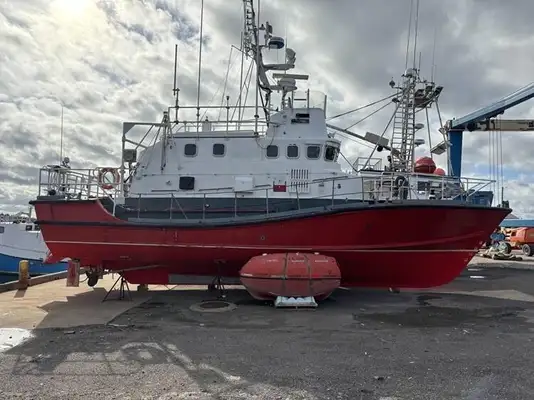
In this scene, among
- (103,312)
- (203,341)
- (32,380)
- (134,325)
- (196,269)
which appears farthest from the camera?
(196,269)

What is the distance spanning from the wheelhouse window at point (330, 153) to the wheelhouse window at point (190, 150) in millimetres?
2936

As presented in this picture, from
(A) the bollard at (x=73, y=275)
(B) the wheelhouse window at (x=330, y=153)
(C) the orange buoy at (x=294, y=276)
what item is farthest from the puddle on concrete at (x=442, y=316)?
(A) the bollard at (x=73, y=275)

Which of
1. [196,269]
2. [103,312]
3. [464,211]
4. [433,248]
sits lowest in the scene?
[103,312]

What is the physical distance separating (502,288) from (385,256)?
440 centimetres

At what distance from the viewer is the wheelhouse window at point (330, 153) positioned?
32.0 ft

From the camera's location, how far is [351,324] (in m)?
6.75

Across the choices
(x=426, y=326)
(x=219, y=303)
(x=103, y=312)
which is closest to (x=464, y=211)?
(x=426, y=326)

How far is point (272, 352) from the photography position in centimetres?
519

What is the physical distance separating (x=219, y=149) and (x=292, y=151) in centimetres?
164

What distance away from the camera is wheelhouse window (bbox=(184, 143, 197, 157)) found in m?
9.95

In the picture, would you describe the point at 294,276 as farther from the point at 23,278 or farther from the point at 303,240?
the point at 23,278

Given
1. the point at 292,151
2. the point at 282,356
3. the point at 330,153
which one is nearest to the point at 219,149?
the point at 292,151

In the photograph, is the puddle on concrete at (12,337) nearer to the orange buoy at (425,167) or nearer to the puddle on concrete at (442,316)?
the puddle on concrete at (442,316)

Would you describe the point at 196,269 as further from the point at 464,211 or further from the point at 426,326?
the point at 464,211
